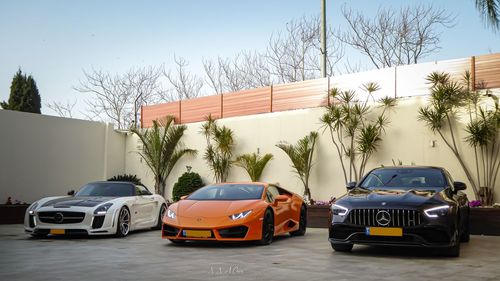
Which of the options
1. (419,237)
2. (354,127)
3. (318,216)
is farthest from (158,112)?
(419,237)

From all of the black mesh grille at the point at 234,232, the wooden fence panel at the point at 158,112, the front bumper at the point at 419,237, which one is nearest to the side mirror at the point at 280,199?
the black mesh grille at the point at 234,232

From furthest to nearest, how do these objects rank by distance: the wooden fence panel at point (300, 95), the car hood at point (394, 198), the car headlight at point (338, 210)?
the wooden fence panel at point (300, 95)
the car headlight at point (338, 210)
the car hood at point (394, 198)

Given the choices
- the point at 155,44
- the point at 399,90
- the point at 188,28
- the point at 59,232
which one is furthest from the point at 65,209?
the point at 155,44

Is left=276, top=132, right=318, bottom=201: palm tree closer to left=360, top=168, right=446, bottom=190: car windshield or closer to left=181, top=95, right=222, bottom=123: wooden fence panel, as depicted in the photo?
left=181, top=95, right=222, bottom=123: wooden fence panel

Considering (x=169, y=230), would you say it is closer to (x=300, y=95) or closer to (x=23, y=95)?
(x=300, y=95)

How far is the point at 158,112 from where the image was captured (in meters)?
23.4

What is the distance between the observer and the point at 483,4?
12.1 m

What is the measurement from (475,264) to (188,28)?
695 inches

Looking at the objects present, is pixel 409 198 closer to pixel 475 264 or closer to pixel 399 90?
pixel 475 264

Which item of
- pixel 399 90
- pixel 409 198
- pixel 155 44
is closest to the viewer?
pixel 409 198

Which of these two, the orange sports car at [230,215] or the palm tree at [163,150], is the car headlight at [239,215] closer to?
the orange sports car at [230,215]

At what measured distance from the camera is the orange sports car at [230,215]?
31.1 feet

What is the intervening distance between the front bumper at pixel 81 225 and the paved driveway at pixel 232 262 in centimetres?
33

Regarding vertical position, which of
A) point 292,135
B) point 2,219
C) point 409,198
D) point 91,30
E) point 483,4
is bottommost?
point 2,219
